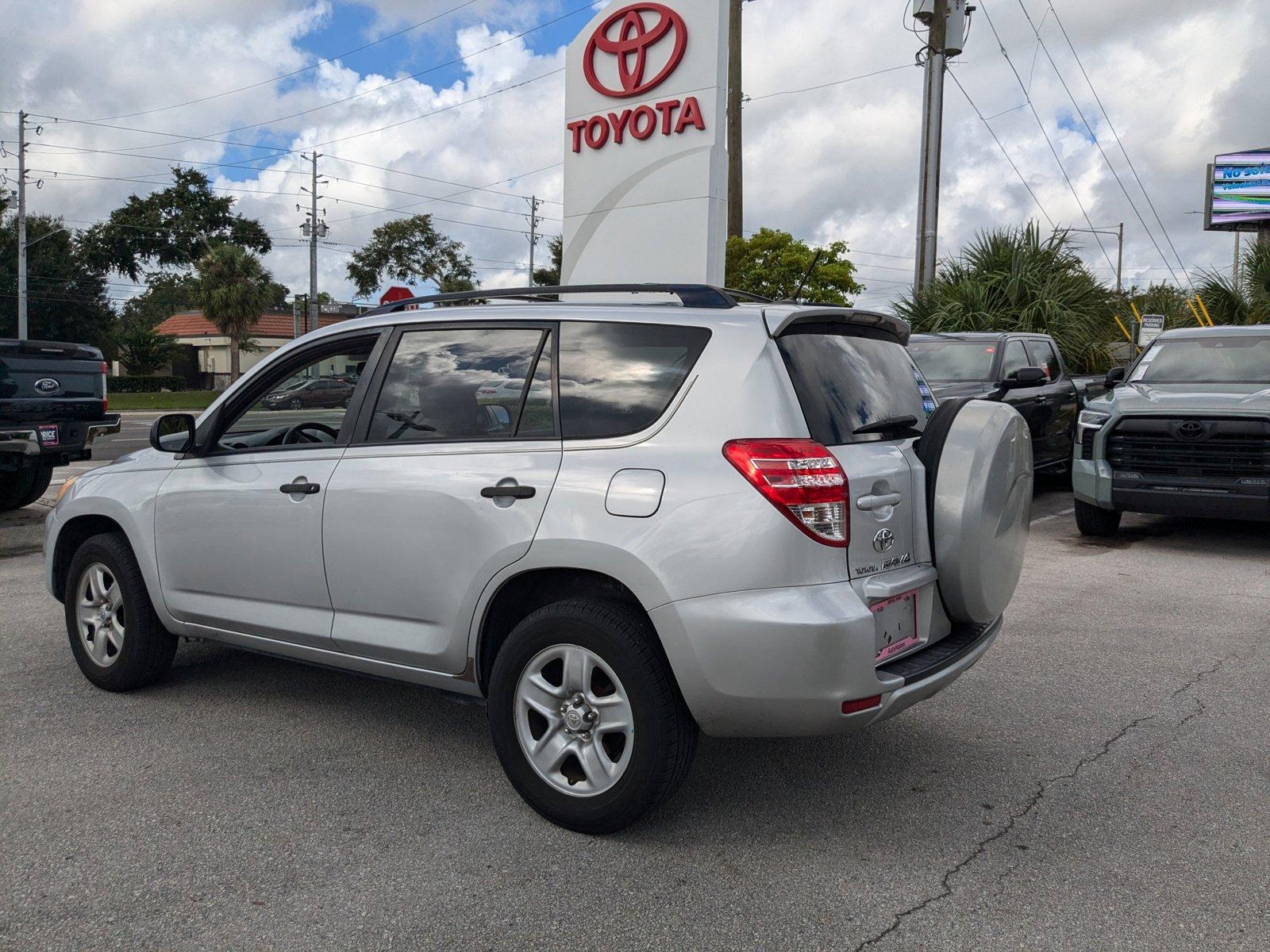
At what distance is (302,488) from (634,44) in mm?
9961

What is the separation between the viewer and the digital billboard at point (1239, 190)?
61406 millimetres


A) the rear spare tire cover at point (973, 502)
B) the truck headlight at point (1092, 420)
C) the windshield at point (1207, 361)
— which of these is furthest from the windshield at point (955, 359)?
the rear spare tire cover at point (973, 502)

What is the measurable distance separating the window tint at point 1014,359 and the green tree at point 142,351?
2362 inches

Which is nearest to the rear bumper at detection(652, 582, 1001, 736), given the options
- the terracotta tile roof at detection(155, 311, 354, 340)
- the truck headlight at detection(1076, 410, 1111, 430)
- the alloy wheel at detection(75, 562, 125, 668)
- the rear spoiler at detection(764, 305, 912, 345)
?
the rear spoiler at detection(764, 305, 912, 345)

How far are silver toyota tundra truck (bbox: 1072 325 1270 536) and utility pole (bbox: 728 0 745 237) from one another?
11.0 meters

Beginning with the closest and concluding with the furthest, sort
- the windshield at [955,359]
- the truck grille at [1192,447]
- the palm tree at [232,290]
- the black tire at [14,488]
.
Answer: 1. the truck grille at [1192,447]
2. the black tire at [14,488]
3. the windshield at [955,359]
4. the palm tree at [232,290]

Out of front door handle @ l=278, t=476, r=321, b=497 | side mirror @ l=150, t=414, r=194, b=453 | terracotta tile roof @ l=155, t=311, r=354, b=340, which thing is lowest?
front door handle @ l=278, t=476, r=321, b=497

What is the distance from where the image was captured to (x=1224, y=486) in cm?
862

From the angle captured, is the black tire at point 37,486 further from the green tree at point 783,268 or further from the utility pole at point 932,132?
the green tree at point 783,268

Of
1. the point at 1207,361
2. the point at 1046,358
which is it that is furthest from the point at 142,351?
the point at 1207,361

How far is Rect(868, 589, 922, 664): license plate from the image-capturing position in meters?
3.37

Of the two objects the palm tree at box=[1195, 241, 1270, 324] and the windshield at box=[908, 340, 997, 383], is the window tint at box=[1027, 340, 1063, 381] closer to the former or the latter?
the windshield at box=[908, 340, 997, 383]

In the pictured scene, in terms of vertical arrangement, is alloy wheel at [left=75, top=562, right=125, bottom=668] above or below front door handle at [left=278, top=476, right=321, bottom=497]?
below

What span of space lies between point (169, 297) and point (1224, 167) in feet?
293
